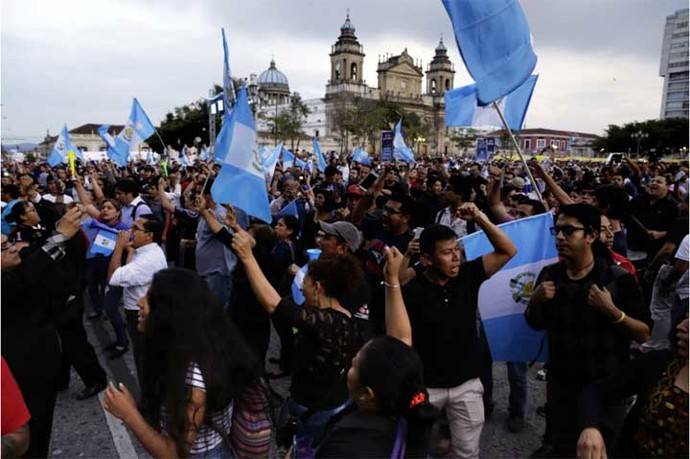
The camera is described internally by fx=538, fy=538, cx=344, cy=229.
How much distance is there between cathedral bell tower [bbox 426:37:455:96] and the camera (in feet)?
356

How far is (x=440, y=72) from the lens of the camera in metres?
108

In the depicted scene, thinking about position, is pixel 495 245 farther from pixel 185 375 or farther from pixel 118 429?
pixel 118 429

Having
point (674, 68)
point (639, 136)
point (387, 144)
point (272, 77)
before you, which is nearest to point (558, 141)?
point (674, 68)

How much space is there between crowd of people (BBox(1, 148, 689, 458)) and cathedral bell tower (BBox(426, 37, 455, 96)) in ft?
357

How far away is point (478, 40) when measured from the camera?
4.12 metres

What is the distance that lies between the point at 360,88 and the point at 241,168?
94.1m

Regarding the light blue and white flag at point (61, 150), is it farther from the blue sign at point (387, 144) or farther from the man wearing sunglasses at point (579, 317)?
the man wearing sunglasses at point (579, 317)

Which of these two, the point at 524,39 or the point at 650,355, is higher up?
the point at 524,39

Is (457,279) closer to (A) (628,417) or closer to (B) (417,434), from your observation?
(A) (628,417)

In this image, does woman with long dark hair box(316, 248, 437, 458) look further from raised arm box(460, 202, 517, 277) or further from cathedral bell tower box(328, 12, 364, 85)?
cathedral bell tower box(328, 12, 364, 85)

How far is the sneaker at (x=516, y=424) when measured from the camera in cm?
400

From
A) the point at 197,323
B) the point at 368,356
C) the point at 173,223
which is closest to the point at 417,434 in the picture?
the point at 368,356

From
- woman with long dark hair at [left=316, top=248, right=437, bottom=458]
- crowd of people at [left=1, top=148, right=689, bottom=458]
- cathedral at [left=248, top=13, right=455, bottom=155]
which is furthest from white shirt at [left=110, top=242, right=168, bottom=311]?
cathedral at [left=248, top=13, right=455, bottom=155]

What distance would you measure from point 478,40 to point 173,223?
511cm
